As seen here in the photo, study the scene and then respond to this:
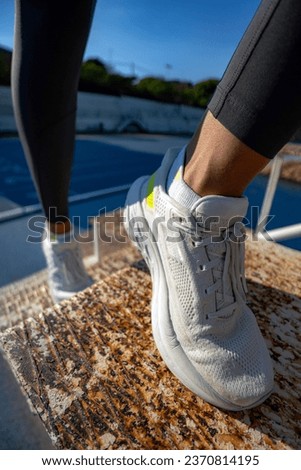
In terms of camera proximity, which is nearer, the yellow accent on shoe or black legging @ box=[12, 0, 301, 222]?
black legging @ box=[12, 0, 301, 222]

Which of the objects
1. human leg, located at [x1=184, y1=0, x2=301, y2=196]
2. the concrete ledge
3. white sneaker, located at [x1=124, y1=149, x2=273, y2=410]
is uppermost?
human leg, located at [x1=184, y1=0, x2=301, y2=196]

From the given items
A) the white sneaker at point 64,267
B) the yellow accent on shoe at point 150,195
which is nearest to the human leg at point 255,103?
the yellow accent on shoe at point 150,195

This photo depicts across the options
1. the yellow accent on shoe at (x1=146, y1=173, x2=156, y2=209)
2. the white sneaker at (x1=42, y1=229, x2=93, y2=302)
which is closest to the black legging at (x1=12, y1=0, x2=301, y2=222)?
the white sneaker at (x1=42, y1=229, x2=93, y2=302)

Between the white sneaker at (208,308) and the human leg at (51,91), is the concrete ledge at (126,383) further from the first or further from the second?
the human leg at (51,91)

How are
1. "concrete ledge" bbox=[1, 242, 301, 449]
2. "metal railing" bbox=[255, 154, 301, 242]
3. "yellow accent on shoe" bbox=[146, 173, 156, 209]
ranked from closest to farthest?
"concrete ledge" bbox=[1, 242, 301, 449]
"yellow accent on shoe" bbox=[146, 173, 156, 209]
"metal railing" bbox=[255, 154, 301, 242]

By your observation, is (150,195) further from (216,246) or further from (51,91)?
(51,91)

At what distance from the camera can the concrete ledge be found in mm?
406

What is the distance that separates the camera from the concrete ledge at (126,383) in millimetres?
406

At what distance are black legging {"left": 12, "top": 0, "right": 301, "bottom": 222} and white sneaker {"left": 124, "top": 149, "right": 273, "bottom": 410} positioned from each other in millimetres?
133

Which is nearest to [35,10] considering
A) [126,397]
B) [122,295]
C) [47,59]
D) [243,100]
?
[47,59]

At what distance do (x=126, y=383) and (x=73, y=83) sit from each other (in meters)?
0.69

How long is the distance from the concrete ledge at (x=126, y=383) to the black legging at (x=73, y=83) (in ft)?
1.23

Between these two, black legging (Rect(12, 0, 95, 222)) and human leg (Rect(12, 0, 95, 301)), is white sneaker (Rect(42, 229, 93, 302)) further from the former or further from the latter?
black legging (Rect(12, 0, 95, 222))

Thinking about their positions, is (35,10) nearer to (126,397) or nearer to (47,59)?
(47,59)
